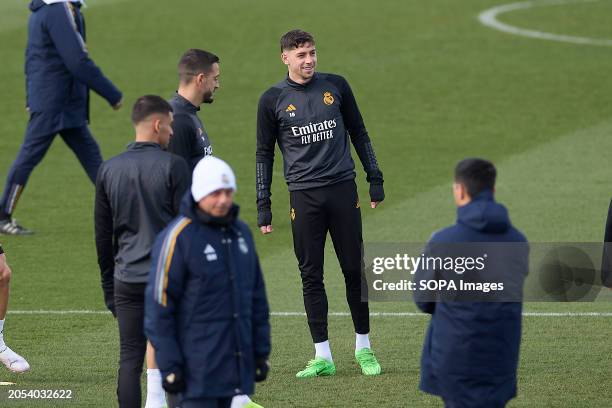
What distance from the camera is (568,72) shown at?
23.2 metres

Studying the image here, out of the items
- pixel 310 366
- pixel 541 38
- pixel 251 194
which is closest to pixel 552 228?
pixel 251 194

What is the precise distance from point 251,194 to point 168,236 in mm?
9582

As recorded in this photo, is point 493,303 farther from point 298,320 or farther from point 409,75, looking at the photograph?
point 409,75

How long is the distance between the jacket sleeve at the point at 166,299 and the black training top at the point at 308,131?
2985 mm

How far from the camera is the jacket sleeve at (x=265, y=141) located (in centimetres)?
957

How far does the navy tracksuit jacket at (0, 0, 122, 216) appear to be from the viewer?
13.8m

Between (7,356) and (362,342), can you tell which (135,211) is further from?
(362,342)

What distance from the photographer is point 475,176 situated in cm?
661

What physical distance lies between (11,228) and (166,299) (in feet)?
26.4

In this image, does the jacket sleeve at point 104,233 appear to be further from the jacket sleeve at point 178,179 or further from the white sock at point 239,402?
the white sock at point 239,402

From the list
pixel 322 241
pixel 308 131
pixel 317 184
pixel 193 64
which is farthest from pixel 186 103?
pixel 322 241

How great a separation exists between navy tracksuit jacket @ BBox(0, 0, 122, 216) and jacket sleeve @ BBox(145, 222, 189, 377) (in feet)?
24.1

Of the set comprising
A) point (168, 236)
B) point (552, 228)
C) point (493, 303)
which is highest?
point (168, 236)

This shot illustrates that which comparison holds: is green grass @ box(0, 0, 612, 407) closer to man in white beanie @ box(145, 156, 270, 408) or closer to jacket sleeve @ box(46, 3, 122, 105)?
jacket sleeve @ box(46, 3, 122, 105)
